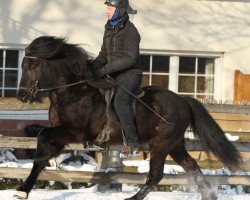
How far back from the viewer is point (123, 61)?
25.5 feet

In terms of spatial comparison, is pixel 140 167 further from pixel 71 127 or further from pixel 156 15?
pixel 156 15

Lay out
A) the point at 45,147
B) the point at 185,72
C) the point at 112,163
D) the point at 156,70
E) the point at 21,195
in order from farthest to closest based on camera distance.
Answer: the point at 185,72
the point at 156,70
the point at 112,163
the point at 45,147
the point at 21,195

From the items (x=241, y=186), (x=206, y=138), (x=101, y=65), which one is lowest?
(x=241, y=186)

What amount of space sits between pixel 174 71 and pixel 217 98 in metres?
1.11

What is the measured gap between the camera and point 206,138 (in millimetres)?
8766

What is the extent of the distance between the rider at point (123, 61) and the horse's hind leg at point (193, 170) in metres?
0.87

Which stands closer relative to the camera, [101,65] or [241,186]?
[101,65]

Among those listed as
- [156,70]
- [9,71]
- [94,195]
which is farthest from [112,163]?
[156,70]

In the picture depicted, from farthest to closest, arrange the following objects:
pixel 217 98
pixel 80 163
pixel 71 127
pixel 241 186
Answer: pixel 217 98 < pixel 80 163 < pixel 241 186 < pixel 71 127

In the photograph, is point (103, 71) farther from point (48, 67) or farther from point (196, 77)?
point (196, 77)

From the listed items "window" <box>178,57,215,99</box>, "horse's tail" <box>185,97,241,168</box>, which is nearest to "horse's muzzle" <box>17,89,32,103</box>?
"horse's tail" <box>185,97,241,168</box>

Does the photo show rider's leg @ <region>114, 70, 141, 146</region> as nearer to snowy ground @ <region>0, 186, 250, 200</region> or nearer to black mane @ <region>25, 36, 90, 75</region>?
black mane @ <region>25, 36, 90, 75</region>

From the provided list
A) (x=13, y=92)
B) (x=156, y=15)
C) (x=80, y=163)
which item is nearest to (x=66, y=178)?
(x=80, y=163)

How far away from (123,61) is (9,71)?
Result: 668 centimetres
